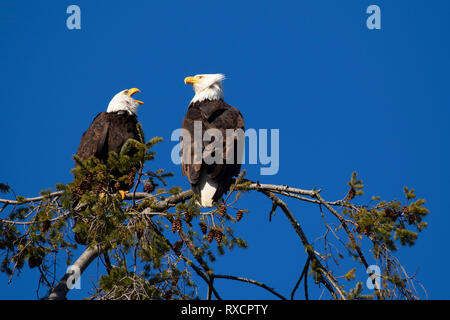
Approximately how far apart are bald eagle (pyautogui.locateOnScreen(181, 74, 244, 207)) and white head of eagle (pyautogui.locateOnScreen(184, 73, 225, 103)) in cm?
20

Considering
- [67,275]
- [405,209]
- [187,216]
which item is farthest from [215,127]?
[405,209]

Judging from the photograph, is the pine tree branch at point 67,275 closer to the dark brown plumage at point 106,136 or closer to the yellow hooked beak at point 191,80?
the dark brown plumage at point 106,136

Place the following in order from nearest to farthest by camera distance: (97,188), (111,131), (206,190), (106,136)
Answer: (97,188), (206,190), (106,136), (111,131)

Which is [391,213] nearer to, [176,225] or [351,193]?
[351,193]

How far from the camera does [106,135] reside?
7.39 metres

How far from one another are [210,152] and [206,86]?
1.78 meters

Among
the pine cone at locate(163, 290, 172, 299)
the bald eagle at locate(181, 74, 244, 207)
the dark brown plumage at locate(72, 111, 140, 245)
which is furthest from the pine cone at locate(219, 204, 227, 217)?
the dark brown plumage at locate(72, 111, 140, 245)

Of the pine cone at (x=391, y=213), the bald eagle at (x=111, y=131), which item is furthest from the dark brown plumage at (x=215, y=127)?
the pine cone at (x=391, y=213)

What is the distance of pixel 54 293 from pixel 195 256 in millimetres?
1317

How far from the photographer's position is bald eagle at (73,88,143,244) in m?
→ 7.29

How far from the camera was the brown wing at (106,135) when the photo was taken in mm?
7285

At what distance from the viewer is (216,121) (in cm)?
658
